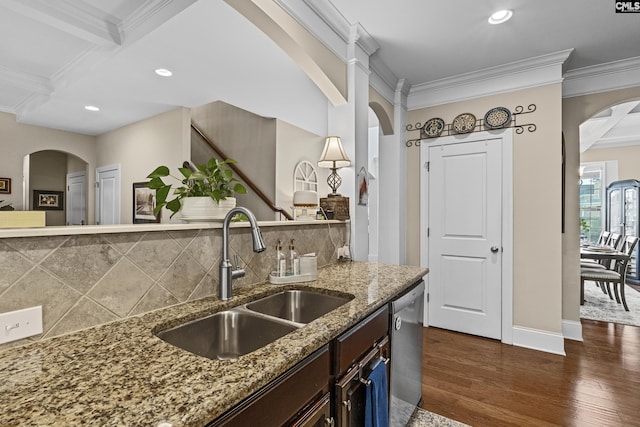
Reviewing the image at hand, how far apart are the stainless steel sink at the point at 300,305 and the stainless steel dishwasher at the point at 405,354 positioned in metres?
0.34

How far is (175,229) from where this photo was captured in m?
1.25

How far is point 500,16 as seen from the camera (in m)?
2.30

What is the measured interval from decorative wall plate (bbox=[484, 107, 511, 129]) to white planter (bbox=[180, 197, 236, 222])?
2.91 m

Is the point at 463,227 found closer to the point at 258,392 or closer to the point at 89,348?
the point at 258,392

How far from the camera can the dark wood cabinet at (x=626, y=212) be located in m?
5.48

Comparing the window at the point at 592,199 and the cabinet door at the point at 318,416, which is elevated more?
the window at the point at 592,199

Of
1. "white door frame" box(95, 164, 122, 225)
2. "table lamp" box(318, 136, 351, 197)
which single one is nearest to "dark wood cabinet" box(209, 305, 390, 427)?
"table lamp" box(318, 136, 351, 197)

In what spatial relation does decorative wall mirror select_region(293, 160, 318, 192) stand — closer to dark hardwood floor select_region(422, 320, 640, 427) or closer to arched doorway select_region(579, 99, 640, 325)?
dark hardwood floor select_region(422, 320, 640, 427)

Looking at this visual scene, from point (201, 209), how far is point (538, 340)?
127 inches

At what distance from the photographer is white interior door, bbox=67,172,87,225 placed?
194 cm

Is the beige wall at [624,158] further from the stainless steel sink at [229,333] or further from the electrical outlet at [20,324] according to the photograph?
the electrical outlet at [20,324]

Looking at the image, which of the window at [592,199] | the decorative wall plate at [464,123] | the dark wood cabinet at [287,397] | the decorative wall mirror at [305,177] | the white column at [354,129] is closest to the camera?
the dark wood cabinet at [287,397]

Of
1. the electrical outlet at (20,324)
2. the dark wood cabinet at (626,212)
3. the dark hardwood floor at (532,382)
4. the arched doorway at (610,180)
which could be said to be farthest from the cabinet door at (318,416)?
the dark wood cabinet at (626,212)

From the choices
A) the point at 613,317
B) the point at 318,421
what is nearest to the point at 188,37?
the point at 318,421
